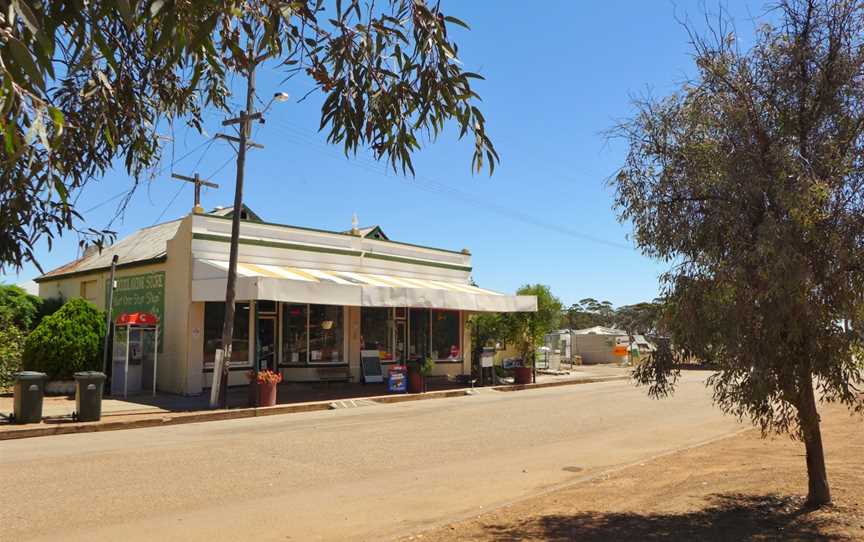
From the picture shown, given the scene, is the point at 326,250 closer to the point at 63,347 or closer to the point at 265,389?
the point at 265,389

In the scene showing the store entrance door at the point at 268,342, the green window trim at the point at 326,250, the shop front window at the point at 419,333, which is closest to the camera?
the green window trim at the point at 326,250

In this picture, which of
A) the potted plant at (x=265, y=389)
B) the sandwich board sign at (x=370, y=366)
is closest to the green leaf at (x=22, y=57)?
the potted plant at (x=265, y=389)

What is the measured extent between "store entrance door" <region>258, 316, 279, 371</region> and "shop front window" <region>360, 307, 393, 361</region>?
3.21m

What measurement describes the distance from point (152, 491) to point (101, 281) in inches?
699

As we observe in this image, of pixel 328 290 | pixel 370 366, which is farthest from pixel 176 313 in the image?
pixel 370 366

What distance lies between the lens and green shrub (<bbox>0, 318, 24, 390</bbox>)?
767 inches

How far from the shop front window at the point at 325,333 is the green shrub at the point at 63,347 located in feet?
20.0

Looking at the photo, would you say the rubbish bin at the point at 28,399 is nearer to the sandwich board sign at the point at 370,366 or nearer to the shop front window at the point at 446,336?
the sandwich board sign at the point at 370,366

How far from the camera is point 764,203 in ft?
18.9

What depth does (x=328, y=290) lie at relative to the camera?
1917 centimetres

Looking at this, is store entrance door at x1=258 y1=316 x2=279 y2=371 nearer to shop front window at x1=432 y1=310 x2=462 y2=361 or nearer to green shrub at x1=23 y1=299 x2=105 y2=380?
green shrub at x1=23 y1=299 x2=105 y2=380

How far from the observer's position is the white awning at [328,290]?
1799cm

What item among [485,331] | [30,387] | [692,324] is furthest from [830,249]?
[485,331]

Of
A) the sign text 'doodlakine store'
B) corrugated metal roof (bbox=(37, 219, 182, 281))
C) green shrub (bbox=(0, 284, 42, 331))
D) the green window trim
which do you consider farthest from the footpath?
green shrub (bbox=(0, 284, 42, 331))
